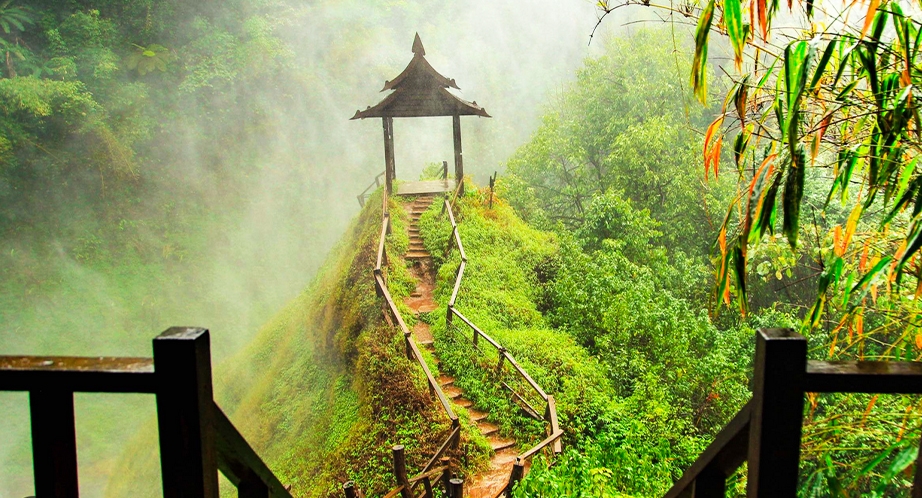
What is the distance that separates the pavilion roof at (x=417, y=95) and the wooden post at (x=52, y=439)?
34.1 feet

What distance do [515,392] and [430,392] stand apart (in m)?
0.98

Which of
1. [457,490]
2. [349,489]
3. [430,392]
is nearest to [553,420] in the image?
[430,392]

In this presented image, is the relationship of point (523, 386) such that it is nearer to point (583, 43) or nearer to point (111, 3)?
point (111, 3)

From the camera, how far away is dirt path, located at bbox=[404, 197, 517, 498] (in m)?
5.71

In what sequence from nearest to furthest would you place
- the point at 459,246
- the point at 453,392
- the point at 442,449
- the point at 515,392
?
the point at 442,449 < the point at 515,392 < the point at 453,392 < the point at 459,246

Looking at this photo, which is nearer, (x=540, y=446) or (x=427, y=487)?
(x=427, y=487)

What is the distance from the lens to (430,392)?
6.70 m

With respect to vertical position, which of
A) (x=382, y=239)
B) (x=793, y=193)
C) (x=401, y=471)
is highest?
(x=793, y=193)

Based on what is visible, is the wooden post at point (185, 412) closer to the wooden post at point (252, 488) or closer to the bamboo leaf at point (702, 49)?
the wooden post at point (252, 488)

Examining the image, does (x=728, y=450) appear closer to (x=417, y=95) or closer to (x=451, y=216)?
(x=451, y=216)

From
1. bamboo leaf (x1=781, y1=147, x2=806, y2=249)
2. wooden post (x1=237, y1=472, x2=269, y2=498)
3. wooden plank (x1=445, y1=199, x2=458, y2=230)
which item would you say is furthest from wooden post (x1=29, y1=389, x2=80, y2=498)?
wooden plank (x1=445, y1=199, x2=458, y2=230)

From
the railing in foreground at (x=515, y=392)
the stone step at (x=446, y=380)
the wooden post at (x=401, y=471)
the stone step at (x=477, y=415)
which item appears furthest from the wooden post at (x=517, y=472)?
the stone step at (x=446, y=380)

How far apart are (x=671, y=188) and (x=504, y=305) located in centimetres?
546

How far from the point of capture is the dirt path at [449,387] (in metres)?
5.71
